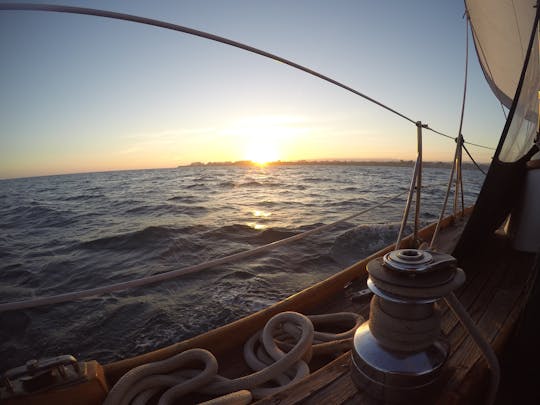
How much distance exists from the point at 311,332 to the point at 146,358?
105 centimetres

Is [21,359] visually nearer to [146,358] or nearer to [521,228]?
[146,358]

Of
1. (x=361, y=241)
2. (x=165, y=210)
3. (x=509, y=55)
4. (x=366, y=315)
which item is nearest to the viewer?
(x=366, y=315)

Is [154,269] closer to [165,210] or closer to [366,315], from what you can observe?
[366,315]

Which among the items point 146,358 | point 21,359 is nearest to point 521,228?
point 146,358

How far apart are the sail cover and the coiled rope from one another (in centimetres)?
214

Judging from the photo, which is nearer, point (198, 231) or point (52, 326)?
point (52, 326)

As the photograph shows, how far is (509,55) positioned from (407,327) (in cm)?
725

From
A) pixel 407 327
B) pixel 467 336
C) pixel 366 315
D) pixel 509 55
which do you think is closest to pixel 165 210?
pixel 366 315

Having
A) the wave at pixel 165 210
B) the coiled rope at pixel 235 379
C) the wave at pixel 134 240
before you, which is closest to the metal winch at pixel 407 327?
the coiled rope at pixel 235 379

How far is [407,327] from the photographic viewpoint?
86 cm

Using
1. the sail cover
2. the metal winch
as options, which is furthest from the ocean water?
the metal winch

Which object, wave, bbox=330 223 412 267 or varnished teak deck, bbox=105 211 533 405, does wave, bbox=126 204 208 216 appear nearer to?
wave, bbox=330 223 412 267

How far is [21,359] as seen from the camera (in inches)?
139

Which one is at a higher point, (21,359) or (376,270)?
(376,270)
